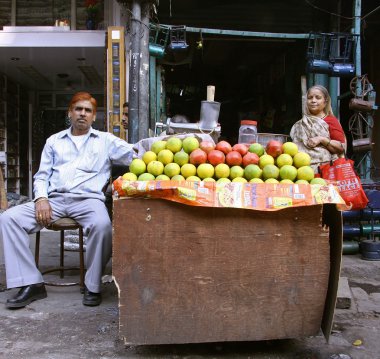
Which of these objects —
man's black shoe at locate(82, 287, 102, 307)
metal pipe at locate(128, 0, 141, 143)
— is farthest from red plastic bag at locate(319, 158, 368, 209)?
metal pipe at locate(128, 0, 141, 143)

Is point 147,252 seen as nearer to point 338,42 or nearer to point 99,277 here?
point 99,277

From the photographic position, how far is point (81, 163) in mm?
3332

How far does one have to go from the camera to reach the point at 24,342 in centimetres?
250

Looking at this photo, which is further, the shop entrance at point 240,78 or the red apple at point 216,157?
the shop entrance at point 240,78

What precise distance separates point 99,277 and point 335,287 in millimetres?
1619

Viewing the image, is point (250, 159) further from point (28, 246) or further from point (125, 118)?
point (125, 118)

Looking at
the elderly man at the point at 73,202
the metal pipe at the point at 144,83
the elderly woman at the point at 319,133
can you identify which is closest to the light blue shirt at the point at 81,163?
the elderly man at the point at 73,202

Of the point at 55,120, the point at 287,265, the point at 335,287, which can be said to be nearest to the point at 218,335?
the point at 287,265

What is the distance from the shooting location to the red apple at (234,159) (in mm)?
2420

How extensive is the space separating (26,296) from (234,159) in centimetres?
184

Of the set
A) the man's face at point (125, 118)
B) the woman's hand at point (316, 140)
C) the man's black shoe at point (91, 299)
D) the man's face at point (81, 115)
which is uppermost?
the man's face at point (125, 118)

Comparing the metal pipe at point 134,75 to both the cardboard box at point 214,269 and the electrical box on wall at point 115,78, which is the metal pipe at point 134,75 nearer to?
the electrical box on wall at point 115,78

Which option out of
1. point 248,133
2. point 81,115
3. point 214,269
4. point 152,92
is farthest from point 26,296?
point 152,92

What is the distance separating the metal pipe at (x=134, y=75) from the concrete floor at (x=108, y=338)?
228cm
